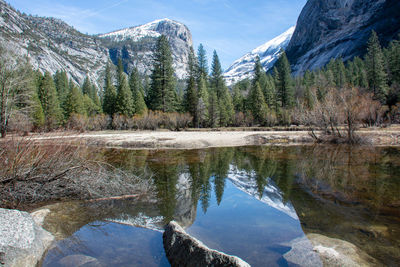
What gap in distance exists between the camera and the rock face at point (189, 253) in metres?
3.60

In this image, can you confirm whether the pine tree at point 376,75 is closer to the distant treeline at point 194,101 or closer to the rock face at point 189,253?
the distant treeline at point 194,101

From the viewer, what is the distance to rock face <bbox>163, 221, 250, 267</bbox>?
3.60m

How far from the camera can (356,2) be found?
447 feet

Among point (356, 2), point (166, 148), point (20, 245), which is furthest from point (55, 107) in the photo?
point (356, 2)

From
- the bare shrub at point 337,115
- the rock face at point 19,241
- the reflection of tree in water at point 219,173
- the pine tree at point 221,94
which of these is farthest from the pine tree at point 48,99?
the rock face at point 19,241

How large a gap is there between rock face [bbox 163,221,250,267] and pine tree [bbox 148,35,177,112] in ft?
147

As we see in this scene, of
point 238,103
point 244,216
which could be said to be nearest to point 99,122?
point 238,103

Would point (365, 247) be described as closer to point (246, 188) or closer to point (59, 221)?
point (246, 188)

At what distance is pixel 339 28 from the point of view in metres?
144

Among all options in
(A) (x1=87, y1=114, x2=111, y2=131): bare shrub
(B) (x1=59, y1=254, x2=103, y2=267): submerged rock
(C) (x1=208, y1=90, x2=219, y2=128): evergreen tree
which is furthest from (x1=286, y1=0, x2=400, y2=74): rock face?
(B) (x1=59, y1=254, x2=103, y2=267): submerged rock

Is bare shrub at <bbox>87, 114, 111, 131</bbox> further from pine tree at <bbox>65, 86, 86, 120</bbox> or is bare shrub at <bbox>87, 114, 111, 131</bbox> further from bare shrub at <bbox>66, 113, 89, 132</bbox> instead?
pine tree at <bbox>65, 86, 86, 120</bbox>

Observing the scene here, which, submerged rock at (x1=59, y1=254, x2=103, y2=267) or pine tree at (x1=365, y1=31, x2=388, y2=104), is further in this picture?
pine tree at (x1=365, y1=31, x2=388, y2=104)

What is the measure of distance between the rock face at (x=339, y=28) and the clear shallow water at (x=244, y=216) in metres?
130

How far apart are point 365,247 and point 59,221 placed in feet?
23.9
